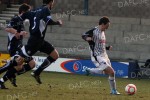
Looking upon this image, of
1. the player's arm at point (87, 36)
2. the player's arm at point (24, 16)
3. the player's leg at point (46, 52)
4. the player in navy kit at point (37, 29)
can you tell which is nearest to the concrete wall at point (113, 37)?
the player's leg at point (46, 52)

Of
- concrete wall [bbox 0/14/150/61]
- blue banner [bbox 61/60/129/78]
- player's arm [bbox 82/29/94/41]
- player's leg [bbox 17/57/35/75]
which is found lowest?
blue banner [bbox 61/60/129/78]

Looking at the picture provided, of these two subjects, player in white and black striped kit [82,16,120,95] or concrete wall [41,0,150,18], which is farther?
concrete wall [41,0,150,18]

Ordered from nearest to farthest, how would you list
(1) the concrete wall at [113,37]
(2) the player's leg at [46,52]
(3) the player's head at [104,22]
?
(3) the player's head at [104,22] < (2) the player's leg at [46,52] < (1) the concrete wall at [113,37]

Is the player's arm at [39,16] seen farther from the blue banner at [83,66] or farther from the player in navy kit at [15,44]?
the blue banner at [83,66]

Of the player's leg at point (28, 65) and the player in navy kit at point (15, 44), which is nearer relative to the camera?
the player in navy kit at point (15, 44)

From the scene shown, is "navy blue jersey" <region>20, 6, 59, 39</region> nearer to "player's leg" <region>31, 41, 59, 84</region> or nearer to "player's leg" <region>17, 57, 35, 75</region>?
"player's leg" <region>31, 41, 59, 84</region>

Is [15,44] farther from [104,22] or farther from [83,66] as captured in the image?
[83,66]

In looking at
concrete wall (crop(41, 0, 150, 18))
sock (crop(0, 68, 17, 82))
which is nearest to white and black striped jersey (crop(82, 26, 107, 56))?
sock (crop(0, 68, 17, 82))

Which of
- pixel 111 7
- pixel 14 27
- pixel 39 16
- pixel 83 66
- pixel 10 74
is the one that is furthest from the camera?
pixel 111 7

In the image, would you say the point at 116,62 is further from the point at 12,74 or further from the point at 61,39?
the point at 12,74

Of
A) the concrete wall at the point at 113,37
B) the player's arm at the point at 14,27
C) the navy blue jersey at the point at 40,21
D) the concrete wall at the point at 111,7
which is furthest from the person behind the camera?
the concrete wall at the point at 111,7

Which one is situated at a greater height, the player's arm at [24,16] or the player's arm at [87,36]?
the player's arm at [24,16]

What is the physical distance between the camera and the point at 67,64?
23.6 m

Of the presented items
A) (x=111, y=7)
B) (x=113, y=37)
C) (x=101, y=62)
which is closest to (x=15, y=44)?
(x=101, y=62)
